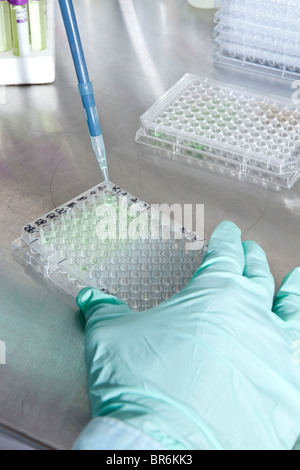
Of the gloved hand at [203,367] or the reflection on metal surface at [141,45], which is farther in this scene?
the reflection on metal surface at [141,45]

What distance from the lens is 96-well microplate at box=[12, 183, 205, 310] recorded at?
4.50ft

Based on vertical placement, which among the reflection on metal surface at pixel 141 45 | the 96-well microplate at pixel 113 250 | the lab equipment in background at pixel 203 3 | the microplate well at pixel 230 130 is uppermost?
the lab equipment in background at pixel 203 3

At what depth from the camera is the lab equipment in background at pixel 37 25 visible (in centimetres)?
191

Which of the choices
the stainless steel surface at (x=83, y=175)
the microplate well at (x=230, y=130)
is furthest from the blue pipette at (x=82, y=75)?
the microplate well at (x=230, y=130)

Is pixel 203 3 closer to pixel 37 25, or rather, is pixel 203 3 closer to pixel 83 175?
pixel 37 25

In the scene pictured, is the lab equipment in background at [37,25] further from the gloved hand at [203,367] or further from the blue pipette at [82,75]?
the gloved hand at [203,367]

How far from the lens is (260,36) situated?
6.68ft

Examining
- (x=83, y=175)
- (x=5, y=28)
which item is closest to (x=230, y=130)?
(x=83, y=175)

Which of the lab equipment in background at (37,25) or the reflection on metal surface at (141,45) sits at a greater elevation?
the lab equipment in background at (37,25)

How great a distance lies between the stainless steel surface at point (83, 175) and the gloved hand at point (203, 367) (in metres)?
0.10

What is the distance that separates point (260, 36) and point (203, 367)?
136 centimetres

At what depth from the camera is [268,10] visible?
195 centimetres

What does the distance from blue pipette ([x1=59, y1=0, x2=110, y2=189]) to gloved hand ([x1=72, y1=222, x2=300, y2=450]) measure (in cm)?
49

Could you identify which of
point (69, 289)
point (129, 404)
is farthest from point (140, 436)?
point (69, 289)
